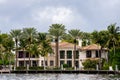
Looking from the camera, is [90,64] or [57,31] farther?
[57,31]

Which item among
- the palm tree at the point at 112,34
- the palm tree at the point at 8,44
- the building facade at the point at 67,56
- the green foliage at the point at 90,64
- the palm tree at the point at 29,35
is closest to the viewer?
the palm tree at the point at 112,34

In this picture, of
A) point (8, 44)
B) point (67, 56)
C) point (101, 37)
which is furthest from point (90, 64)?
point (8, 44)

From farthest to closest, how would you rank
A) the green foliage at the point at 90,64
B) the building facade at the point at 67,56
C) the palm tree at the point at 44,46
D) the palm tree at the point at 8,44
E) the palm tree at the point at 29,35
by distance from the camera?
1. the palm tree at the point at 8,44
2. the palm tree at the point at 29,35
3. the building facade at the point at 67,56
4. the palm tree at the point at 44,46
5. the green foliage at the point at 90,64

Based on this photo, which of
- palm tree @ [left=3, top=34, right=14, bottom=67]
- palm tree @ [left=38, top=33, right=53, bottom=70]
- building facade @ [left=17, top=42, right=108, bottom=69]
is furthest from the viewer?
palm tree @ [left=3, top=34, right=14, bottom=67]

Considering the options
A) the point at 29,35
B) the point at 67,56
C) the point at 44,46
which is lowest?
the point at 67,56

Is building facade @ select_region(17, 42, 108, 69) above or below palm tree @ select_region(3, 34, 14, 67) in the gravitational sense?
below

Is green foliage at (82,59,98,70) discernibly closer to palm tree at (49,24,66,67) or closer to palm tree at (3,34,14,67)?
palm tree at (49,24,66,67)

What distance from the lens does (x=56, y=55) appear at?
148750 millimetres

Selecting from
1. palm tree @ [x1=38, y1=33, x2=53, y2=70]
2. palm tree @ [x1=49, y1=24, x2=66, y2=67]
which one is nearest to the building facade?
palm tree @ [x1=49, y1=24, x2=66, y2=67]

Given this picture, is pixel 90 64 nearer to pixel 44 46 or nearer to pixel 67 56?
pixel 44 46

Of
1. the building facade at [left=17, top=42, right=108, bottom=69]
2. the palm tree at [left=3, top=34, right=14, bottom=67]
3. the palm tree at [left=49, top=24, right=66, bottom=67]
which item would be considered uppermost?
the palm tree at [left=49, top=24, right=66, bottom=67]

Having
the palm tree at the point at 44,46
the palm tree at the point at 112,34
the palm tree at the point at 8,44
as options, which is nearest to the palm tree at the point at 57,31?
the palm tree at the point at 44,46

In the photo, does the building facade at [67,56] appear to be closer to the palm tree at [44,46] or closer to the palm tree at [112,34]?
the palm tree at [44,46]

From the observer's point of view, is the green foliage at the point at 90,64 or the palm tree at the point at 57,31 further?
the palm tree at the point at 57,31
